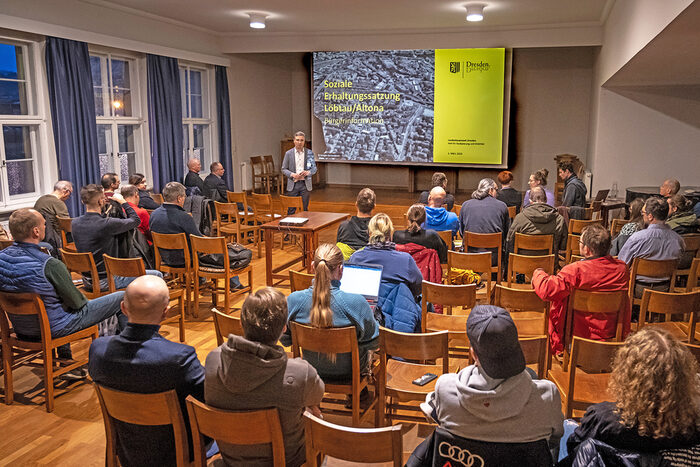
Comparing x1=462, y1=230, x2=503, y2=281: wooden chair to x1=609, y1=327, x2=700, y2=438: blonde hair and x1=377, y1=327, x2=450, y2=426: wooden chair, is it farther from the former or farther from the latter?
x1=609, y1=327, x2=700, y2=438: blonde hair

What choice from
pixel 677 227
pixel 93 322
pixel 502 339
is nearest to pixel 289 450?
pixel 502 339

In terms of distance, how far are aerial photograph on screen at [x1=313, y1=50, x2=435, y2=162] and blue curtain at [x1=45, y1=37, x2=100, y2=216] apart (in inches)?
200

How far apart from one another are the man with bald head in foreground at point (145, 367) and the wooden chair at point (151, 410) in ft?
0.21

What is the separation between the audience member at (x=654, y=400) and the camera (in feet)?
5.52

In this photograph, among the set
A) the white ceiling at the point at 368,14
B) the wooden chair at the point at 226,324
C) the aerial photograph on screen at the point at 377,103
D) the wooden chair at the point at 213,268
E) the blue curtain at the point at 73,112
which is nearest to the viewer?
the wooden chair at the point at 226,324

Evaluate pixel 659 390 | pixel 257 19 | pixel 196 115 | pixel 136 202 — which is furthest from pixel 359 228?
pixel 196 115

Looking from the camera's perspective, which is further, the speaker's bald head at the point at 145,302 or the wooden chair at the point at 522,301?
the wooden chair at the point at 522,301

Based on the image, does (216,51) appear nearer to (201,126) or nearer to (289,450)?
(201,126)

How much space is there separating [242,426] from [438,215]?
13.4ft

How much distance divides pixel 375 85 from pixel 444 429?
405 inches

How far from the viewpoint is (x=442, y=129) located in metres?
11.3

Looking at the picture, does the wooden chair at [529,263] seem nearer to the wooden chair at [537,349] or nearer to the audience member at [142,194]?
the wooden chair at [537,349]

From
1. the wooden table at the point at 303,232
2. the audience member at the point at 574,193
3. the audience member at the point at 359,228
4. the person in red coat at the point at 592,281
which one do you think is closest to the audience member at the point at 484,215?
the audience member at the point at 359,228

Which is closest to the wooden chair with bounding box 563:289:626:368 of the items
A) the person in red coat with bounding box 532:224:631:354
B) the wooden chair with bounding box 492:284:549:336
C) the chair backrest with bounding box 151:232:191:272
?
the person in red coat with bounding box 532:224:631:354
